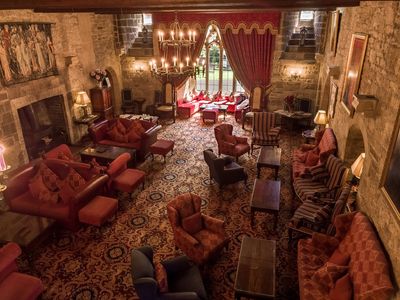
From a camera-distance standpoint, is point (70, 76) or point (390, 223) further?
point (70, 76)

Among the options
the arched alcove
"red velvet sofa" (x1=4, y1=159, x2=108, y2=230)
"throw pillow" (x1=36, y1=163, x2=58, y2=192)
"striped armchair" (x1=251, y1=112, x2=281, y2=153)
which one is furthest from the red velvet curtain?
"throw pillow" (x1=36, y1=163, x2=58, y2=192)

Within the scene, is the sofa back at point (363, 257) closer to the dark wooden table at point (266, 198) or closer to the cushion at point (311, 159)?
the dark wooden table at point (266, 198)

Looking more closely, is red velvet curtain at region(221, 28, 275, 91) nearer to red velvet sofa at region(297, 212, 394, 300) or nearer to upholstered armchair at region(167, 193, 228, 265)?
upholstered armchair at region(167, 193, 228, 265)

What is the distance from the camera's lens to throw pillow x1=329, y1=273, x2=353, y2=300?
3467 millimetres

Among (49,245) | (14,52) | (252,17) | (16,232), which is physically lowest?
(49,245)

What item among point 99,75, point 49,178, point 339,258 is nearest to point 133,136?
point 49,178

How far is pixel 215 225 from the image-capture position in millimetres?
4852

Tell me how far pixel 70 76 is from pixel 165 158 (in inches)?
149

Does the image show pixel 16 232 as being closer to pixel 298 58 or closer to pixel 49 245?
pixel 49 245

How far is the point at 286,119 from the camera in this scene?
10.5 meters

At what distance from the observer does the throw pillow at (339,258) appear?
391cm

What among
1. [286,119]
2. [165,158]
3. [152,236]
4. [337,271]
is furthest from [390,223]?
[286,119]

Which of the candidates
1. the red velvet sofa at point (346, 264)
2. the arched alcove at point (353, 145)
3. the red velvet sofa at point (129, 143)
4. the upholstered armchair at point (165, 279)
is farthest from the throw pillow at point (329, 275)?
the red velvet sofa at point (129, 143)

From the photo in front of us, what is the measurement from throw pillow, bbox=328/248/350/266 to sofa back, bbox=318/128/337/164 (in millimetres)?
2592
